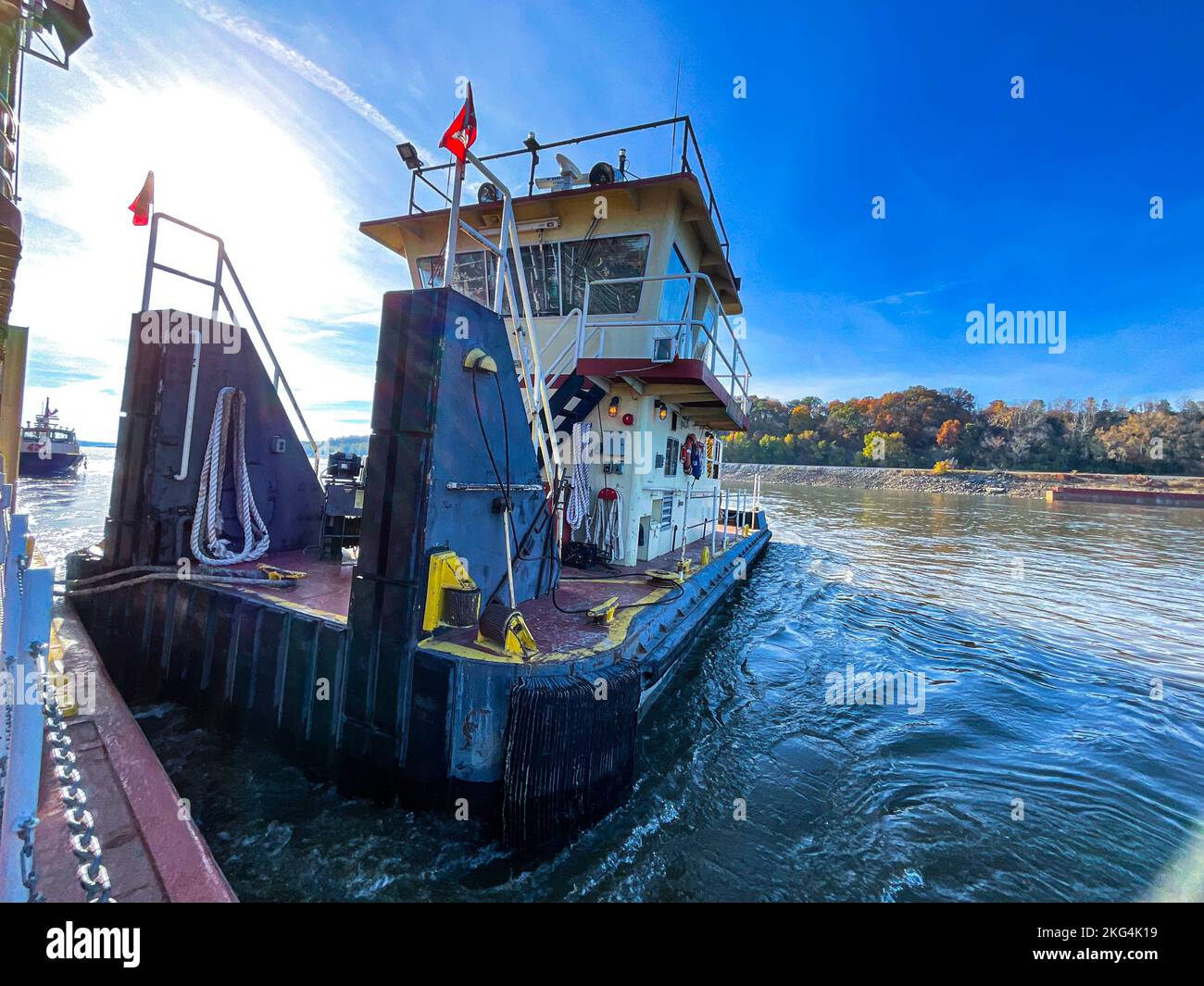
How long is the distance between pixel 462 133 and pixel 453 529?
2.52 metres

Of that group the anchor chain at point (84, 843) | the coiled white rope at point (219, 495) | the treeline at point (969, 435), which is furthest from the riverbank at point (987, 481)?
the anchor chain at point (84, 843)

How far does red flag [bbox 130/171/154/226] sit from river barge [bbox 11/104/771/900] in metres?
0.14

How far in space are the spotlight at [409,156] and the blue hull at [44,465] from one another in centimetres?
3457

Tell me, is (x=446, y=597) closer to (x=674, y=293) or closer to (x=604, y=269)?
(x=604, y=269)

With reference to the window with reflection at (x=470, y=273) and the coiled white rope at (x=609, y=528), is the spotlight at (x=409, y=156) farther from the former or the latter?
the coiled white rope at (x=609, y=528)

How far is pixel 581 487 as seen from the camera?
6.65m

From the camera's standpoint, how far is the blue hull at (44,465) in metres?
29.1

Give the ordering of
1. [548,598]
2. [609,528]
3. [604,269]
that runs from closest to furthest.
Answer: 1. [548,598]
2. [609,528]
3. [604,269]

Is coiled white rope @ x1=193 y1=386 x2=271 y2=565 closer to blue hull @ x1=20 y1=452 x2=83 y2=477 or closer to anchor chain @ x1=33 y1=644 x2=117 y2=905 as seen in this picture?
anchor chain @ x1=33 y1=644 x2=117 y2=905

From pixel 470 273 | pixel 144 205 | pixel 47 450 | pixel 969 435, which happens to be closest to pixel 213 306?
pixel 144 205

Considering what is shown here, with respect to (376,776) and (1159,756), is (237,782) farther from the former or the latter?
(1159,756)

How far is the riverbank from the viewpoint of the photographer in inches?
2207

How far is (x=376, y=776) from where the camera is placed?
3.35 m
